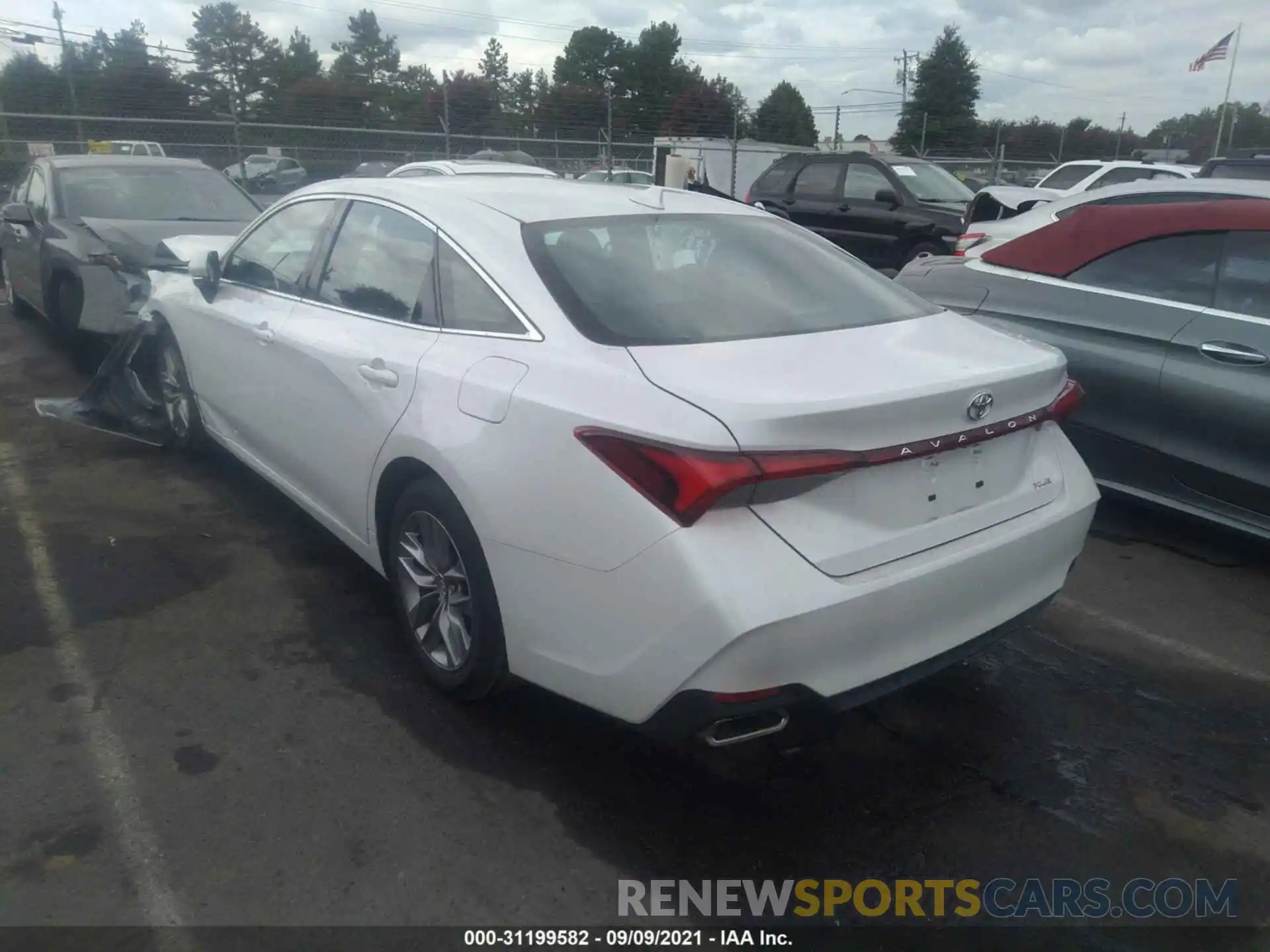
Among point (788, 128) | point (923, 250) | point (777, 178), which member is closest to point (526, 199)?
point (923, 250)

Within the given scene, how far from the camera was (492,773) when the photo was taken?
9.61 feet

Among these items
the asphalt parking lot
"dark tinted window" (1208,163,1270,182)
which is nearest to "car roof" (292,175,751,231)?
the asphalt parking lot

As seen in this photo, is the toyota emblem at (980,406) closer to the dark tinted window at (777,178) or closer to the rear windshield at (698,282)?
the rear windshield at (698,282)

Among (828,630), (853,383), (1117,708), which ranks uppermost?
(853,383)

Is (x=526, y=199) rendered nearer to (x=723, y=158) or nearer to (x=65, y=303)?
(x=65, y=303)

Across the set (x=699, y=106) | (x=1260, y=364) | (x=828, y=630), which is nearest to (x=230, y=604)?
(x=828, y=630)

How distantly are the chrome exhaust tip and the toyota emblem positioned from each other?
91 centimetres

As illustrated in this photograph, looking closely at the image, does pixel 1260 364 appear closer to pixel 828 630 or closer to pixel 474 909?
pixel 828 630

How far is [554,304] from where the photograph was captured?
9.52 ft

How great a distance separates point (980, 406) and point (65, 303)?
738 cm

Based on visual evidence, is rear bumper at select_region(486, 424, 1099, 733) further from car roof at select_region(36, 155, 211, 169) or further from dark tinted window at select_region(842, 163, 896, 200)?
dark tinted window at select_region(842, 163, 896, 200)

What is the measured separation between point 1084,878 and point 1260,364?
8.43 feet

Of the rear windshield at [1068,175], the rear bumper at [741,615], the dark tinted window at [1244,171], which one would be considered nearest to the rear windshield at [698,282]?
the rear bumper at [741,615]

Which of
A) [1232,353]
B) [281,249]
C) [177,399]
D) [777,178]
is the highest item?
[281,249]
